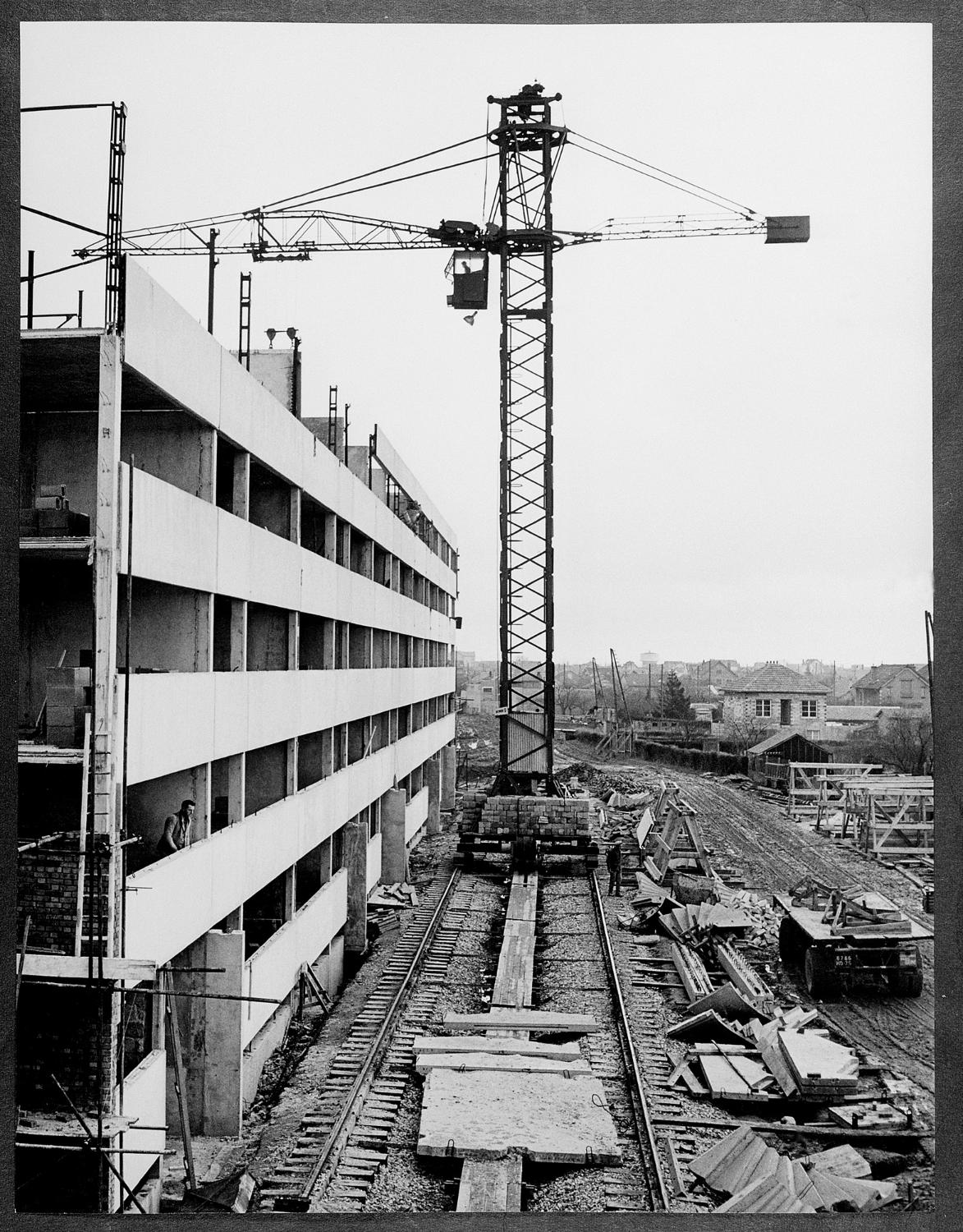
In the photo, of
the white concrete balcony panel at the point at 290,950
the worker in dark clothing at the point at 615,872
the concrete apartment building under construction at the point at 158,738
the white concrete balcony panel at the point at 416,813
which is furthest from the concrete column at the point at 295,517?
the white concrete balcony panel at the point at 416,813

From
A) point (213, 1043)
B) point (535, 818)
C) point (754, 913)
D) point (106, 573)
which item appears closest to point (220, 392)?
point (106, 573)

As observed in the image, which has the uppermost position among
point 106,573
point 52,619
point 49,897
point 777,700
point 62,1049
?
point 106,573

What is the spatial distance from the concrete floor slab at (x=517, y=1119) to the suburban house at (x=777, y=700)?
3473 cm

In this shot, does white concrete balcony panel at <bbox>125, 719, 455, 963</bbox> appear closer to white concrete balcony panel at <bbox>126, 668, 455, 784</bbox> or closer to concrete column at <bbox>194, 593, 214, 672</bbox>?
white concrete balcony panel at <bbox>126, 668, 455, 784</bbox>

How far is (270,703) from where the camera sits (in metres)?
11.8

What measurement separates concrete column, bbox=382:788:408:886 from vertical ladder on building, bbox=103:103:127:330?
1449 centimetres

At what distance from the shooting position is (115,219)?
718 centimetres

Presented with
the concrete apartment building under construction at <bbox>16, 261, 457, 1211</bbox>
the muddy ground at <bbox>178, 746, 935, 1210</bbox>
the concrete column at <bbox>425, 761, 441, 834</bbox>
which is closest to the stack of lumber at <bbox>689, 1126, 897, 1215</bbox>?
the muddy ground at <bbox>178, 746, 935, 1210</bbox>

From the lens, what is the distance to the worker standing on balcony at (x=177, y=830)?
8.83 metres

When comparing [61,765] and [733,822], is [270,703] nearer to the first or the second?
[61,765]

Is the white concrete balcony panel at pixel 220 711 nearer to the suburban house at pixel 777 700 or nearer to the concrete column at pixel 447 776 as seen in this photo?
the concrete column at pixel 447 776

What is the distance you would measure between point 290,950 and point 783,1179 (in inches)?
269

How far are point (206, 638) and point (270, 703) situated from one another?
97.4 inches

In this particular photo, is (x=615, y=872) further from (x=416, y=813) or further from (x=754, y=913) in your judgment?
(x=416, y=813)
